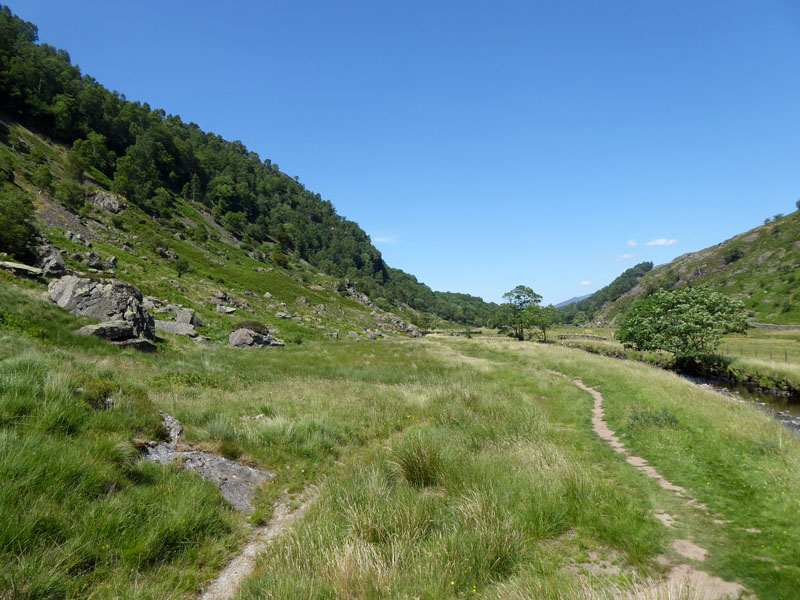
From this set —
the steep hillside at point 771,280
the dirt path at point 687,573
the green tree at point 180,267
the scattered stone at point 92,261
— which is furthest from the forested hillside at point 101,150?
the steep hillside at point 771,280

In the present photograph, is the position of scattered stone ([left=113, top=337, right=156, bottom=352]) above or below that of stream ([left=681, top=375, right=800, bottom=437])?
above

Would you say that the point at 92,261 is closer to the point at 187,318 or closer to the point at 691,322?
the point at 187,318

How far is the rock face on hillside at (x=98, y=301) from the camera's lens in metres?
19.8

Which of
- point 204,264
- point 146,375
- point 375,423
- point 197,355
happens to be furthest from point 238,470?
point 204,264

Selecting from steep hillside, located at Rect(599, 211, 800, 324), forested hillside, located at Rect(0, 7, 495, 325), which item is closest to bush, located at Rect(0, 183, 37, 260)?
forested hillside, located at Rect(0, 7, 495, 325)

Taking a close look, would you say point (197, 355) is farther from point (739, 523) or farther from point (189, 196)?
point (189, 196)

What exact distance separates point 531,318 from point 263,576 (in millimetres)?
79775

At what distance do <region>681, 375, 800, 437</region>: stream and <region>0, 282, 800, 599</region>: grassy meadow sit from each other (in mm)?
9350

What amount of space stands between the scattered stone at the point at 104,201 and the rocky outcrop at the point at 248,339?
4915 cm

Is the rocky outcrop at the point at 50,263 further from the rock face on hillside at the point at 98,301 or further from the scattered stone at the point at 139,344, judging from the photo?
the scattered stone at the point at 139,344

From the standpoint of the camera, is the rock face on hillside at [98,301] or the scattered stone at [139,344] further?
the rock face on hillside at [98,301]

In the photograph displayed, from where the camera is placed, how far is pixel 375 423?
12000mm

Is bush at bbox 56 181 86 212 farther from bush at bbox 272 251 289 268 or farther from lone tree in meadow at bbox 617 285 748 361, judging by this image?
lone tree in meadow at bbox 617 285 748 361

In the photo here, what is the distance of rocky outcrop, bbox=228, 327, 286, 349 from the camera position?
29625 mm
